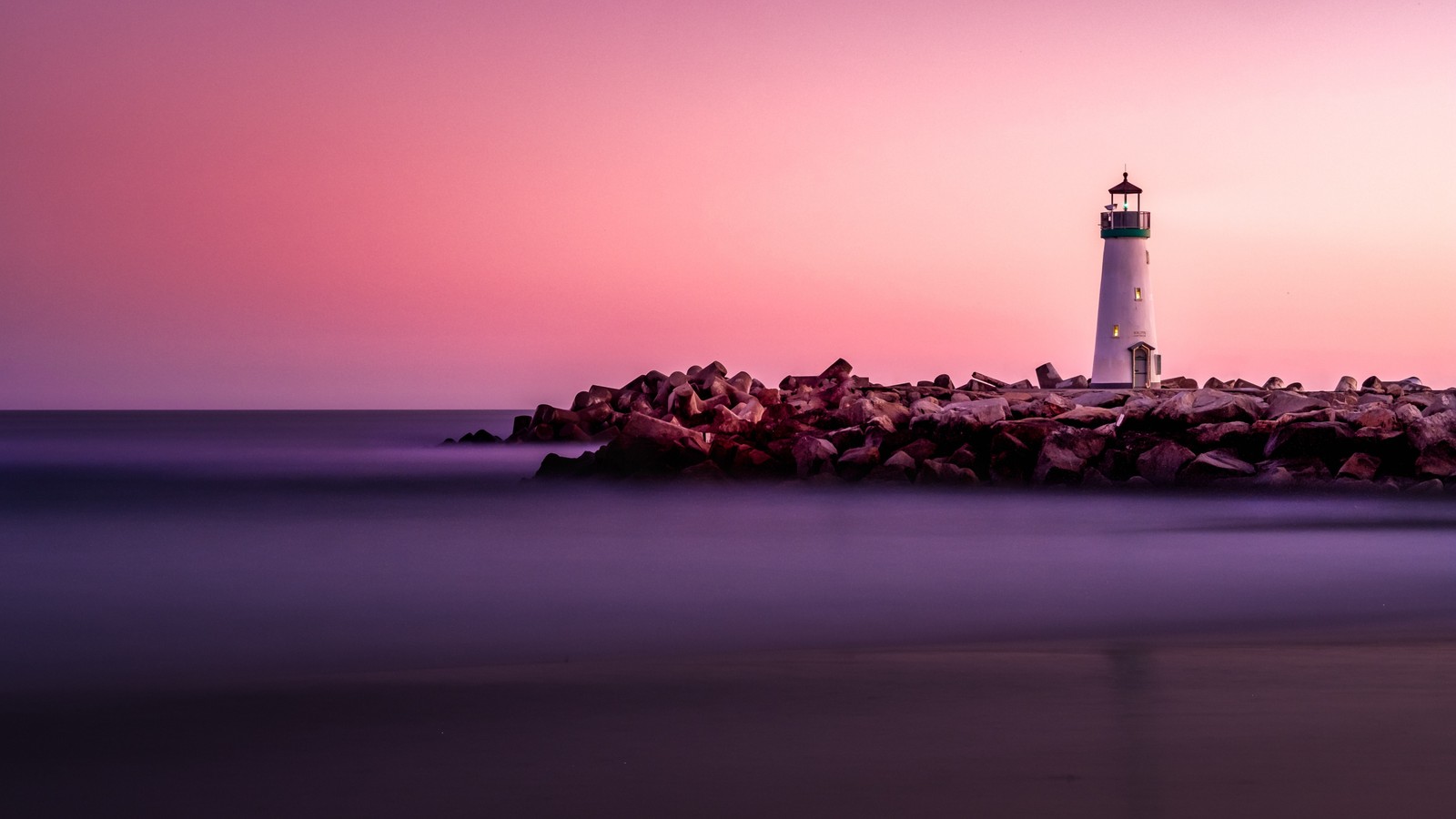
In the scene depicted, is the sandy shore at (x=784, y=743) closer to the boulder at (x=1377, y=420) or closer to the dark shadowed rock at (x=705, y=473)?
the boulder at (x=1377, y=420)

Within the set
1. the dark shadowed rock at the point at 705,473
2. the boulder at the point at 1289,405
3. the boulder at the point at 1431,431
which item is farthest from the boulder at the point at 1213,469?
the dark shadowed rock at the point at 705,473

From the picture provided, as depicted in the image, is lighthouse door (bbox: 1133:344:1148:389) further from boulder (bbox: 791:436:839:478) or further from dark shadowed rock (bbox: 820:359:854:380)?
boulder (bbox: 791:436:839:478)

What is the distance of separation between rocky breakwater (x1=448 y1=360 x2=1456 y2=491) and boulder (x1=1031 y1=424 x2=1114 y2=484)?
13 mm

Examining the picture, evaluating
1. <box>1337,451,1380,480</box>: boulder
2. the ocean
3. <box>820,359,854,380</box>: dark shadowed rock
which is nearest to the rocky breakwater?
<box>1337,451,1380,480</box>: boulder

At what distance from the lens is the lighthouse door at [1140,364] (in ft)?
83.6

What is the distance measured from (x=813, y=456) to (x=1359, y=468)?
17.3 ft

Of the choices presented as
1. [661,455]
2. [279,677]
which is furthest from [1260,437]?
[279,677]

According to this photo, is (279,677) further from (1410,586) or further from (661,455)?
(661,455)

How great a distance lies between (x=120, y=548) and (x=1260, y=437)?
10.4 m

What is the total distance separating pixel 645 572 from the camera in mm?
9250

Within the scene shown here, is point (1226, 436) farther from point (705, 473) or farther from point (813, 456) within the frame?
point (705, 473)

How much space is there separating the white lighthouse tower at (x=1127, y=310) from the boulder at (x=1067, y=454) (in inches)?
434

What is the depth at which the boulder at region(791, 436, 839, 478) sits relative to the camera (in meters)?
15.4

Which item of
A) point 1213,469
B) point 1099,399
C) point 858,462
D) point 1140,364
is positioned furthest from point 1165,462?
point 1140,364
